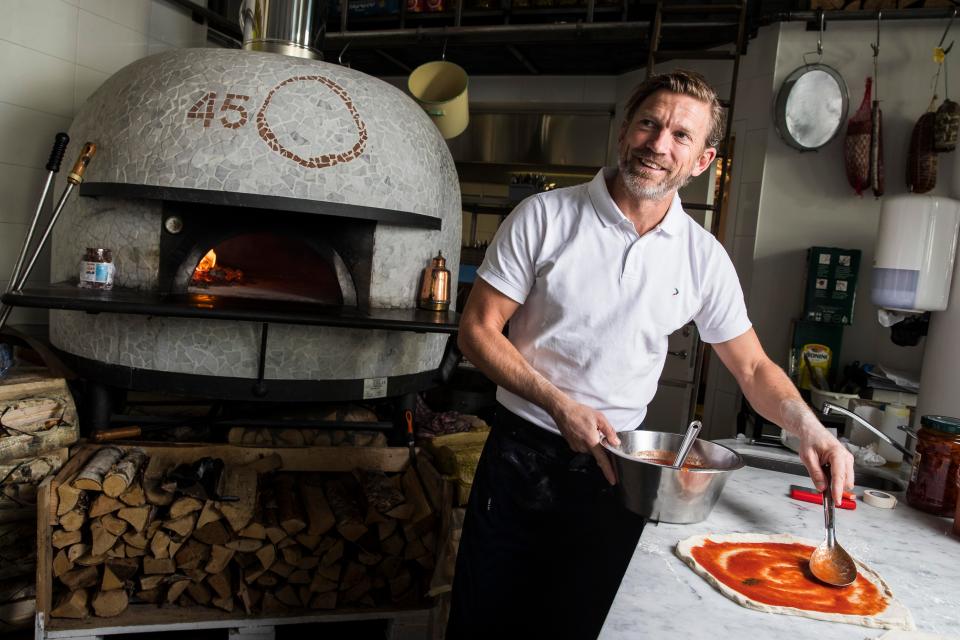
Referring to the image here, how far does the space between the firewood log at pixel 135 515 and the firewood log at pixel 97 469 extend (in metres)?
0.11

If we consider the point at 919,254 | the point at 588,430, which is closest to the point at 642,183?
the point at 588,430

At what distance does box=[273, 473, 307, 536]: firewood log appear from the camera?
243 cm

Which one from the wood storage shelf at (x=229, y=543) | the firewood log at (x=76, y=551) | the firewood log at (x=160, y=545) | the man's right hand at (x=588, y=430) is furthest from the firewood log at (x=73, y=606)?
the man's right hand at (x=588, y=430)

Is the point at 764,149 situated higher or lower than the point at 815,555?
higher

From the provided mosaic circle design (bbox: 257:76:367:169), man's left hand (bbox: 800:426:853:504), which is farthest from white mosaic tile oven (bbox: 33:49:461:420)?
man's left hand (bbox: 800:426:853:504)

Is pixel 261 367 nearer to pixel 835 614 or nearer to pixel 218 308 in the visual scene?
pixel 218 308

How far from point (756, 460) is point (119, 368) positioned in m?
2.18

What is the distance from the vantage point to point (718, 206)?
4.20m

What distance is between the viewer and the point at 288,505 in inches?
98.2

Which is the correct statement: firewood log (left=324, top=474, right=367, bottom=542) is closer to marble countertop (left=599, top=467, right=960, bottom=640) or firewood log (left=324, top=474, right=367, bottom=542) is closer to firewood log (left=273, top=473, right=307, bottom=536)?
firewood log (left=273, top=473, right=307, bottom=536)

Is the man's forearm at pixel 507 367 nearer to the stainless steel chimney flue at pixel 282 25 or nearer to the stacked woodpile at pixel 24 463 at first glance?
the stacked woodpile at pixel 24 463

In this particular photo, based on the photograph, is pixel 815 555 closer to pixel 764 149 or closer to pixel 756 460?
pixel 756 460

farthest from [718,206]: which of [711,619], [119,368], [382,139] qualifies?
[711,619]

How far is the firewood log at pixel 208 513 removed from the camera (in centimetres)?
238
